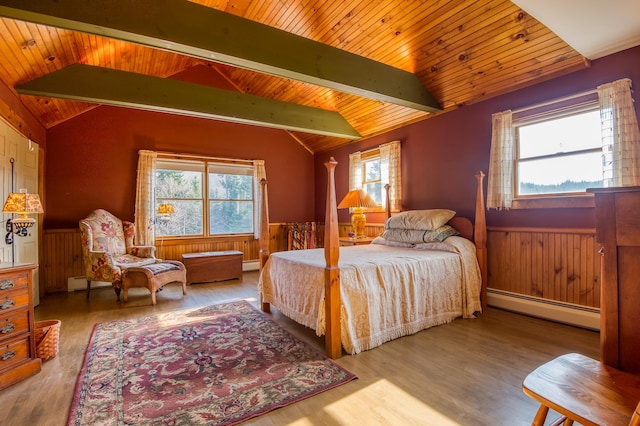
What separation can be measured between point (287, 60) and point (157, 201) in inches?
147

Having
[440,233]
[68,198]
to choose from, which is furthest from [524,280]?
[68,198]

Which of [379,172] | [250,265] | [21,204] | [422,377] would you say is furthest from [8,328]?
[379,172]

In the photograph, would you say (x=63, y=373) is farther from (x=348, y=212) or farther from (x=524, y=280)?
(x=348, y=212)

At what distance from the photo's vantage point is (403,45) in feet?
11.3

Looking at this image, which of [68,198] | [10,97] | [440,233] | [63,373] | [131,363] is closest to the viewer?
[63,373]

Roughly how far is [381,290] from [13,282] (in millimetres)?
2690

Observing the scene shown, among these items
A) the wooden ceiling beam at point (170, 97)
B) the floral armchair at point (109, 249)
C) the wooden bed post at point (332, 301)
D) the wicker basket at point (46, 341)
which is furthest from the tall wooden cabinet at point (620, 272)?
the floral armchair at point (109, 249)

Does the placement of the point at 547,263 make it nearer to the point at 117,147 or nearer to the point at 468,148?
the point at 468,148

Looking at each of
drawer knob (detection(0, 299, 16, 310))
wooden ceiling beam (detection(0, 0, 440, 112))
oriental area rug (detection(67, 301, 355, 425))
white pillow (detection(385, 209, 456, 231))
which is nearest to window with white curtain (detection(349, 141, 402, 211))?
white pillow (detection(385, 209, 456, 231))

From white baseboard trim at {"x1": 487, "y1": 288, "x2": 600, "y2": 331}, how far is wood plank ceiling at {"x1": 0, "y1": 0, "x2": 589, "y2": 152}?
2284 millimetres

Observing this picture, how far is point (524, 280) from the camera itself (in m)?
3.28

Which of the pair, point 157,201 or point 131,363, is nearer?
point 131,363

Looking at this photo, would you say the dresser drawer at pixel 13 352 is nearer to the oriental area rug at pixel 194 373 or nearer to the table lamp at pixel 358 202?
the oriental area rug at pixel 194 373

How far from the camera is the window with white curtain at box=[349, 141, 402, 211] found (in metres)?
4.70
